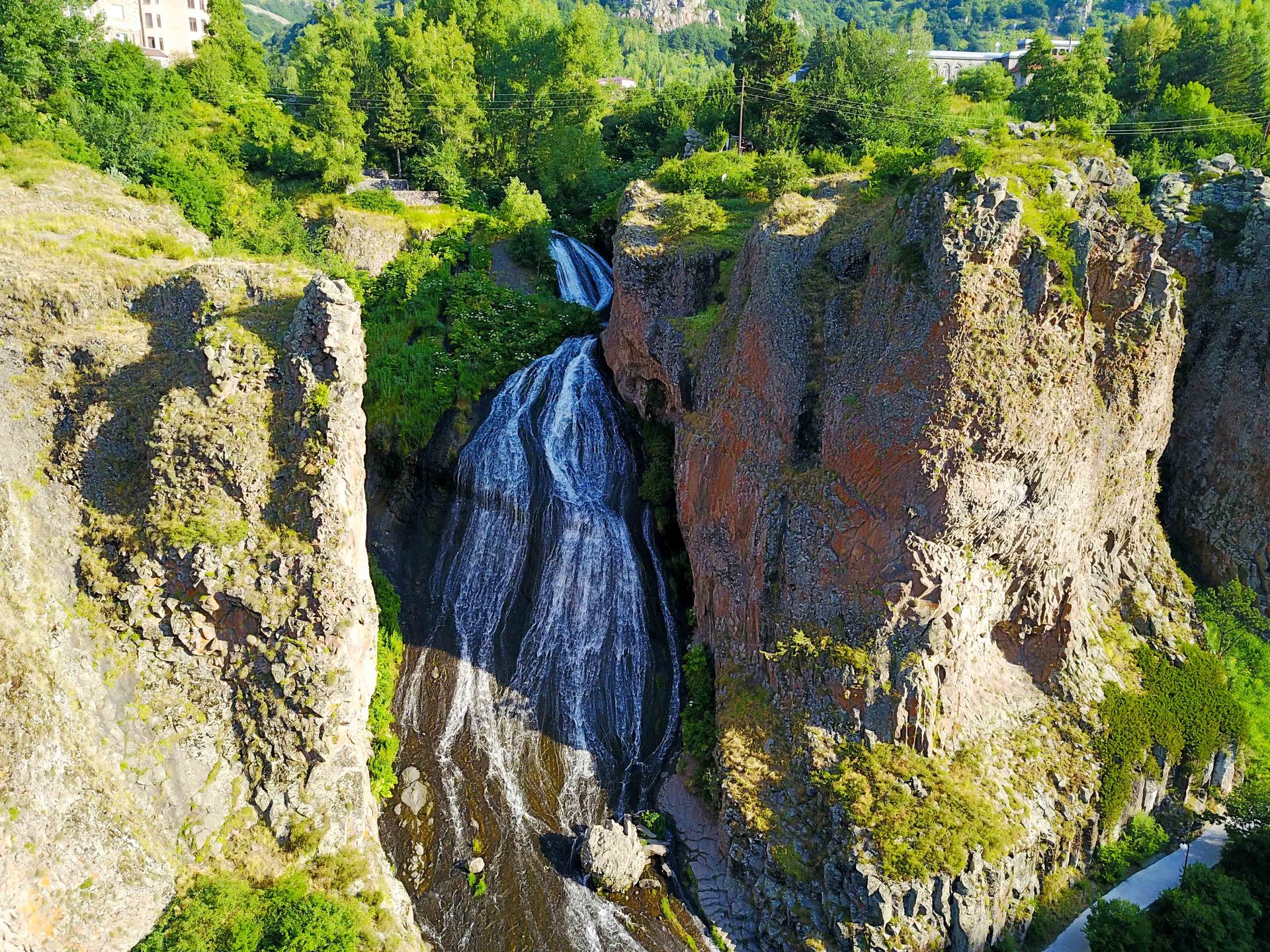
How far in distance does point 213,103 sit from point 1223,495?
2391 inches

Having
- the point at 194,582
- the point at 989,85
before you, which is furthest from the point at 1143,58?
the point at 194,582

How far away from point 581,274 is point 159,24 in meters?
39.9

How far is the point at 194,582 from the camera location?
2078cm

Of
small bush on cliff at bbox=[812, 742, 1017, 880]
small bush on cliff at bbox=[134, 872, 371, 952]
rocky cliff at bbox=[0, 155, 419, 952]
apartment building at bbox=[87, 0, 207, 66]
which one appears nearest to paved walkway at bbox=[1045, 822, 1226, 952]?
small bush on cliff at bbox=[812, 742, 1017, 880]

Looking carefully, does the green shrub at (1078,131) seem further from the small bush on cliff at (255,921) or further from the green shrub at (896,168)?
the small bush on cliff at (255,921)

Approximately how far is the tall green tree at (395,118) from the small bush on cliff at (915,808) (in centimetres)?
4793

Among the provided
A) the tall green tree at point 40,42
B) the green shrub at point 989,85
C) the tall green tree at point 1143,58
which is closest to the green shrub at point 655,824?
the tall green tree at point 40,42

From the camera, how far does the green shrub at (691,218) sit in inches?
1505

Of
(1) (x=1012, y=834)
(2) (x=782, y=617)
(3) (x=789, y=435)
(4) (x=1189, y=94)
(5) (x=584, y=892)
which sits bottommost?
(5) (x=584, y=892)

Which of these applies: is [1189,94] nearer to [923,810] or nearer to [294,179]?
[923,810]

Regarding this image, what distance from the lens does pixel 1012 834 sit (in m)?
21.7

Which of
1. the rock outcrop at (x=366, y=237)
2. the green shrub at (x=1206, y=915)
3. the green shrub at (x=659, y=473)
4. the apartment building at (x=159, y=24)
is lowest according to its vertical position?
the green shrub at (x=1206, y=915)

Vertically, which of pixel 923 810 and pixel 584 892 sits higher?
pixel 923 810

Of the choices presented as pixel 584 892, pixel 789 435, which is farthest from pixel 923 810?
pixel 789 435
